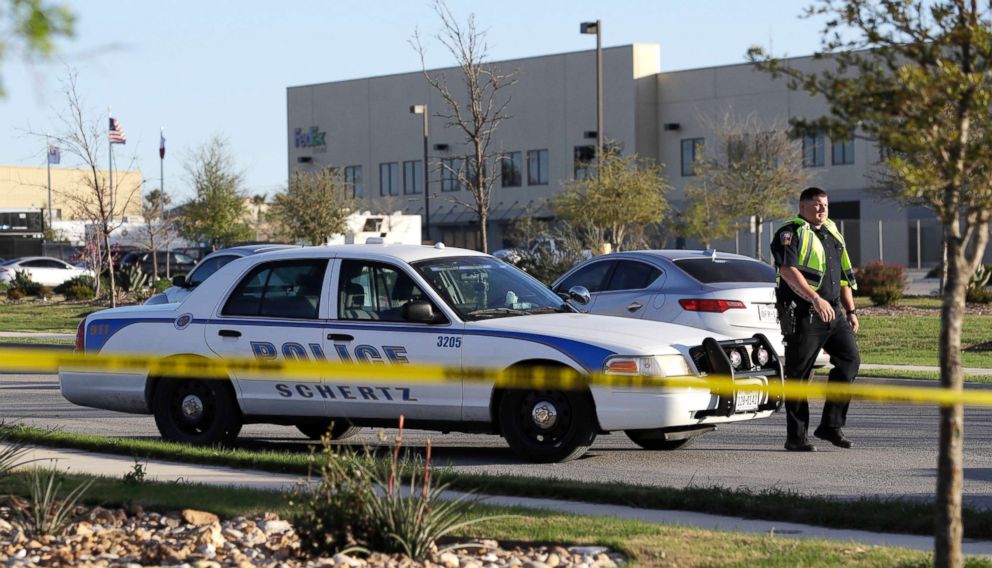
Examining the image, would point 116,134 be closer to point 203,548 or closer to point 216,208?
point 216,208

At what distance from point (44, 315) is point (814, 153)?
40.4 metres

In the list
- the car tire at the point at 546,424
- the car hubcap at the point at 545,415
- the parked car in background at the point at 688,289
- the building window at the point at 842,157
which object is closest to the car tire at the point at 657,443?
the car tire at the point at 546,424

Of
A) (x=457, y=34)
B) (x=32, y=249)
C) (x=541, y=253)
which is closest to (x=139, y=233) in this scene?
(x=32, y=249)

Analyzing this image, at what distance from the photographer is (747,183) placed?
57031 millimetres

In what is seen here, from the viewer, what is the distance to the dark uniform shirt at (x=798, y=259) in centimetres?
1132

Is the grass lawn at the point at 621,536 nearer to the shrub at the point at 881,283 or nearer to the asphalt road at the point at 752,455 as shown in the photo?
the asphalt road at the point at 752,455

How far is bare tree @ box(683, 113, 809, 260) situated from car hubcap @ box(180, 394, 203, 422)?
42.7 metres

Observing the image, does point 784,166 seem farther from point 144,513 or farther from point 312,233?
point 144,513

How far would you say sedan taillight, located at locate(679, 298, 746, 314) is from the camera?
52.4 feet

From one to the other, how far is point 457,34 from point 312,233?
2950cm

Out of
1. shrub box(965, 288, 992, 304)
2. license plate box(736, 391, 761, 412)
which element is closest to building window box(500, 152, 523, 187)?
shrub box(965, 288, 992, 304)

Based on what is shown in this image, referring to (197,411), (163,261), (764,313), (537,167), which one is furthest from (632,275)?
(537,167)

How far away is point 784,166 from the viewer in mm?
57031

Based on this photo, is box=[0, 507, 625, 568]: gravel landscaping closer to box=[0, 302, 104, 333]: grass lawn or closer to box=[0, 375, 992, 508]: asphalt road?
box=[0, 375, 992, 508]: asphalt road
